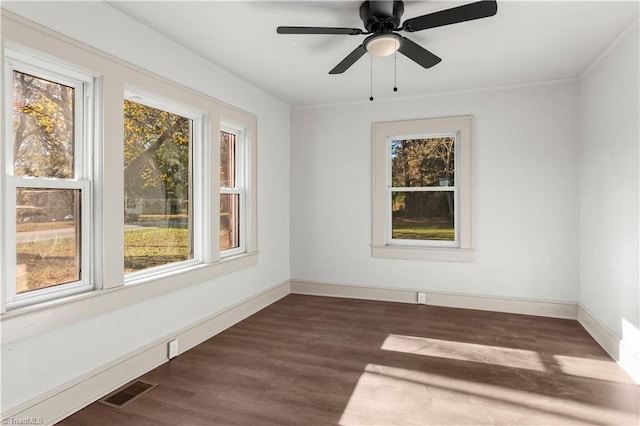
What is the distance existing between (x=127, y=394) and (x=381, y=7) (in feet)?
10.3

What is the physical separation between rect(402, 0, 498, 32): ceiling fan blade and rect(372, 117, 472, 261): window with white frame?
2446 mm

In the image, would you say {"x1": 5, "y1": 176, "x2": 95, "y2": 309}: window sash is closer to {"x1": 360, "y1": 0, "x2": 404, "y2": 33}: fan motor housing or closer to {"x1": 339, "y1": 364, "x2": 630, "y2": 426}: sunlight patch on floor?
{"x1": 339, "y1": 364, "x2": 630, "y2": 426}: sunlight patch on floor

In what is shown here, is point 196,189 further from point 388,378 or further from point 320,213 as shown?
point 388,378

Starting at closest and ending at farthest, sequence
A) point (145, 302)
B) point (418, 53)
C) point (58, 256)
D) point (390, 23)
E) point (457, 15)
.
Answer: point (457, 15)
point (58, 256)
point (390, 23)
point (418, 53)
point (145, 302)

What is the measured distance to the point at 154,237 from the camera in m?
3.18

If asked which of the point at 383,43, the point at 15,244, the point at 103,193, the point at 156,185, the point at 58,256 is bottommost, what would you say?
the point at 58,256

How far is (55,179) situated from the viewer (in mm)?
2338

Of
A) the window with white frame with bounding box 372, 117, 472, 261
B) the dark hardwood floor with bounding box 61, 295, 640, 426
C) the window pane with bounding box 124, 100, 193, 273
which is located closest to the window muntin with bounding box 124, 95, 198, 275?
the window pane with bounding box 124, 100, 193, 273

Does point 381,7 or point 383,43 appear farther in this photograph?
point 383,43

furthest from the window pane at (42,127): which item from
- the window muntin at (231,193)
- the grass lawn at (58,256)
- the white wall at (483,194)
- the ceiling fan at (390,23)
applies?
the white wall at (483,194)

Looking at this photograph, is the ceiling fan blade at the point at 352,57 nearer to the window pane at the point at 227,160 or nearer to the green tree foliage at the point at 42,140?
the window pane at the point at 227,160

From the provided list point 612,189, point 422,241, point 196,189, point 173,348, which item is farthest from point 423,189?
point 173,348

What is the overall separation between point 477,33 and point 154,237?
3217 millimetres

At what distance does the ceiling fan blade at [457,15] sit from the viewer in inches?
84.2
